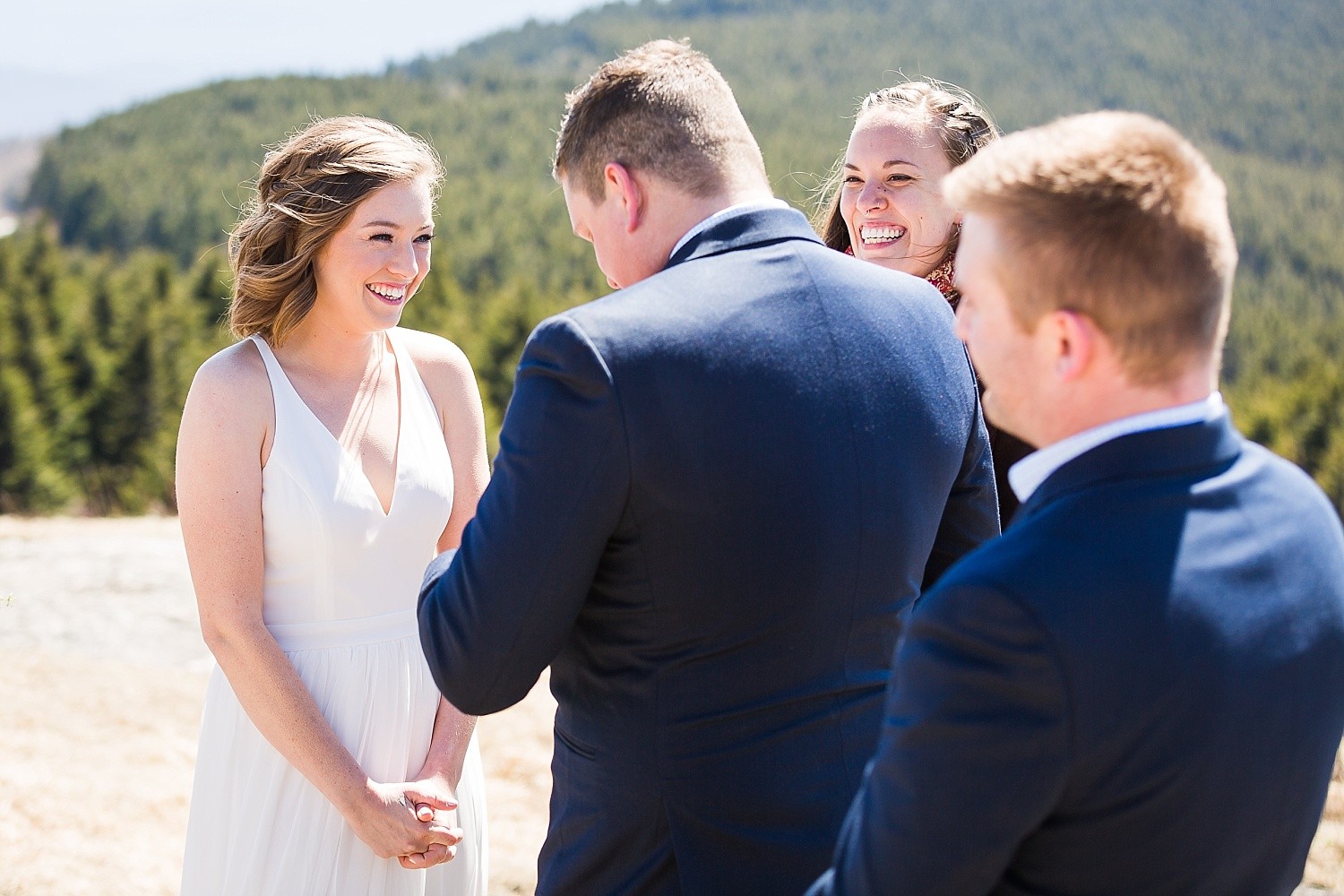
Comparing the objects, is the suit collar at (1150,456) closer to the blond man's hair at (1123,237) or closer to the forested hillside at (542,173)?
the blond man's hair at (1123,237)

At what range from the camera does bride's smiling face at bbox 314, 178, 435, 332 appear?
8.79 feet

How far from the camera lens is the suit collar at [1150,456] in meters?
1.19

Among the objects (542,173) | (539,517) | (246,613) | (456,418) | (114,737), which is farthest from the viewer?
(542,173)

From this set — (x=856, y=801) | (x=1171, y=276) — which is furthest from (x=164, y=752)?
(x=1171, y=276)

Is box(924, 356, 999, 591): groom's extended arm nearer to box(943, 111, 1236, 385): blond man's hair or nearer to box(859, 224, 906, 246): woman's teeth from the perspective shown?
box(943, 111, 1236, 385): blond man's hair

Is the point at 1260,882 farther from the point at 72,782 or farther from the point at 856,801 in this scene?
the point at 72,782

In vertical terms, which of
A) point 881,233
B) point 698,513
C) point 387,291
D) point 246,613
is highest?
point 881,233

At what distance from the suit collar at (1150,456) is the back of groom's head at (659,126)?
81 cm

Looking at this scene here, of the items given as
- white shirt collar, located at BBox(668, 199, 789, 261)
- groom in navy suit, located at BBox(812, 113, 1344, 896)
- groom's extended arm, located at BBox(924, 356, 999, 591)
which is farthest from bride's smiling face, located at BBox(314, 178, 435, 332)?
groom in navy suit, located at BBox(812, 113, 1344, 896)

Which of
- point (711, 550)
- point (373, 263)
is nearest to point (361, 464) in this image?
point (373, 263)

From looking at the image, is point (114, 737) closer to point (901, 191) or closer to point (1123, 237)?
point (901, 191)

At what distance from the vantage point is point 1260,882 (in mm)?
1239

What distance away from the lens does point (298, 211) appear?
8.75ft

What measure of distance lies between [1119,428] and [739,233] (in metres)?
0.74
